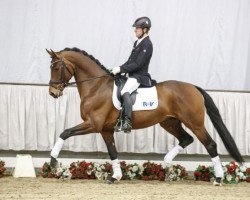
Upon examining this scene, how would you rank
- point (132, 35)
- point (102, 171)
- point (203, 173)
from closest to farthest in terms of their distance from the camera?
point (102, 171), point (203, 173), point (132, 35)

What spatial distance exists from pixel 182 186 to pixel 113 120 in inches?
51.0

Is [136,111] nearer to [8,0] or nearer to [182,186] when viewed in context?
[182,186]

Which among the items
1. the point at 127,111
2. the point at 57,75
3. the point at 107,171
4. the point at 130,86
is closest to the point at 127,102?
the point at 127,111

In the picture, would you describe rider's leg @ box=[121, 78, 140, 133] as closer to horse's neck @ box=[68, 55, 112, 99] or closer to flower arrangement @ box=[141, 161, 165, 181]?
horse's neck @ box=[68, 55, 112, 99]

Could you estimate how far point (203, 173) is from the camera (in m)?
8.41

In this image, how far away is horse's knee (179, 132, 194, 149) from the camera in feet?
26.5

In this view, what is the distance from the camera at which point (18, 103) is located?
869cm

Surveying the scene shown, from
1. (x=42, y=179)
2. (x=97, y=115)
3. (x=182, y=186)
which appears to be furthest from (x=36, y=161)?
(x=182, y=186)

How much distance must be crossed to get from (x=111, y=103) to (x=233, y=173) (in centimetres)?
213

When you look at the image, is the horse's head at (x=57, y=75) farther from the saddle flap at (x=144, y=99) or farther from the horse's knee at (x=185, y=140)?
the horse's knee at (x=185, y=140)

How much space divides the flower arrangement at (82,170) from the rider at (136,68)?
1023 millimetres

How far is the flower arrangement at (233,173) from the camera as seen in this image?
26.7 feet

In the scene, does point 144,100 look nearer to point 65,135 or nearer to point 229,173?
point 65,135

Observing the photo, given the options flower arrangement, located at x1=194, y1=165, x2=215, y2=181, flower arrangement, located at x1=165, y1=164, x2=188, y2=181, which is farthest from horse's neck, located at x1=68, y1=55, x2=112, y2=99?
flower arrangement, located at x1=194, y1=165, x2=215, y2=181
